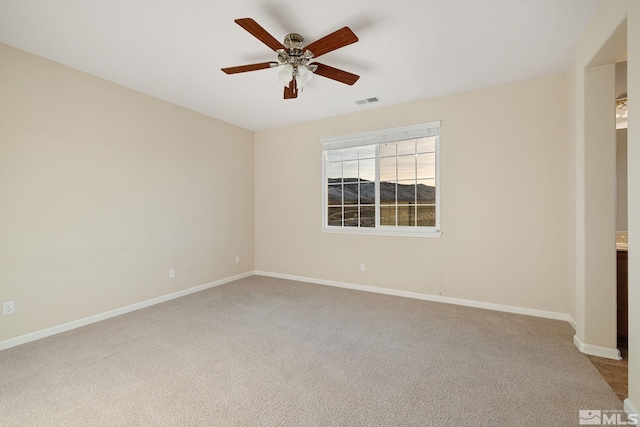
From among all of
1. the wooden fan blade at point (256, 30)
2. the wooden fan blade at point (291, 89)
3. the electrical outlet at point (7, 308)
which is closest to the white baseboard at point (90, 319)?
the electrical outlet at point (7, 308)

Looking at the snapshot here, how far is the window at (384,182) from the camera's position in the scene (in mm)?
3920

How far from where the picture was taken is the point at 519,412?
169 cm

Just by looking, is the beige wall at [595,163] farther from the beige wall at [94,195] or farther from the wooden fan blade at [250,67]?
the beige wall at [94,195]

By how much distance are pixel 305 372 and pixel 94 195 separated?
9.74 feet

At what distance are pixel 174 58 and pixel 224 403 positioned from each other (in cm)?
300

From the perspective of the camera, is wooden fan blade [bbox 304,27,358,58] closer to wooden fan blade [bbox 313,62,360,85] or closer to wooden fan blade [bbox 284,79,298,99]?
wooden fan blade [bbox 313,62,360,85]

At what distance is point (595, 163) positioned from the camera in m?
2.31

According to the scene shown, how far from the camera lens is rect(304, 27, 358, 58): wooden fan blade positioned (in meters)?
1.97

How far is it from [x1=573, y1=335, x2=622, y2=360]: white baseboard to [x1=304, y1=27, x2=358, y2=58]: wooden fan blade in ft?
10.1

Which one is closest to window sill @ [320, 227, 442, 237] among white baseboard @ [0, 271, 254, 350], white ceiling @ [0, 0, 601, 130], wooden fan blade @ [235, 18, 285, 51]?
white ceiling @ [0, 0, 601, 130]

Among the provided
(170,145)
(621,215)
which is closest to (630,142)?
(621,215)

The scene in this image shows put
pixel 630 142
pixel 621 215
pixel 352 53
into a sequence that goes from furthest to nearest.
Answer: pixel 621 215 < pixel 352 53 < pixel 630 142

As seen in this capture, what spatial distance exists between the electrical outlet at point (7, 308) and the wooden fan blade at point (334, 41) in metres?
3.47

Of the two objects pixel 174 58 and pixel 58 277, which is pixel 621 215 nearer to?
pixel 174 58
